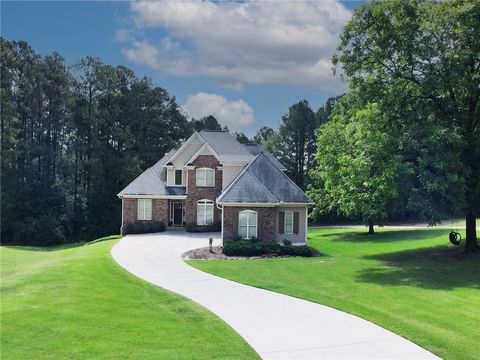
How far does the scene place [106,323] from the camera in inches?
469

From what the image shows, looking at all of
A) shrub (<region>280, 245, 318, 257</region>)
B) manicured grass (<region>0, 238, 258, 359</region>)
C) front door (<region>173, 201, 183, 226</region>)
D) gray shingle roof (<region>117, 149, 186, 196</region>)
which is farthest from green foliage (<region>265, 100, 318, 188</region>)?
manicured grass (<region>0, 238, 258, 359</region>)

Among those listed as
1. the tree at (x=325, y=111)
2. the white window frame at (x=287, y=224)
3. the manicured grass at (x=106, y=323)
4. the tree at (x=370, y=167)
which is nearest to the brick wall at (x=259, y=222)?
the white window frame at (x=287, y=224)

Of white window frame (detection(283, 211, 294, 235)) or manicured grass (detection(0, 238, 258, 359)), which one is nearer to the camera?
manicured grass (detection(0, 238, 258, 359))

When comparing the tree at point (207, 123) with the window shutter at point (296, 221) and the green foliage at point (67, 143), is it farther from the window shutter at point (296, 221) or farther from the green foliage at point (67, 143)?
the window shutter at point (296, 221)

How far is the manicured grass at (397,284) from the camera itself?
1127 centimetres

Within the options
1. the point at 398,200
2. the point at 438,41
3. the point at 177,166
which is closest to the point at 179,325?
the point at 398,200

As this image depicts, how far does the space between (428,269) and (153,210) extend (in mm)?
26081

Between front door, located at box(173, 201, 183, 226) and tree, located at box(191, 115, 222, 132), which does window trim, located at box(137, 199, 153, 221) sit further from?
tree, located at box(191, 115, 222, 132)

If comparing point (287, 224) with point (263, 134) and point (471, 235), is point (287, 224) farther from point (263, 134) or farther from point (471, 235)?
point (263, 134)

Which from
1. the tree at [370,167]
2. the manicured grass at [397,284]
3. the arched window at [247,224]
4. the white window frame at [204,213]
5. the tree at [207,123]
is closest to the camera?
the manicured grass at [397,284]

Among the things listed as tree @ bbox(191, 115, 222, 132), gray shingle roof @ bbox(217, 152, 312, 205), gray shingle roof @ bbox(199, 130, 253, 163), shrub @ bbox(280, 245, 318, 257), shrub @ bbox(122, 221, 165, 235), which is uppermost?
tree @ bbox(191, 115, 222, 132)

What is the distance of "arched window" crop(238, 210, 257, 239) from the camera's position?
30.3m

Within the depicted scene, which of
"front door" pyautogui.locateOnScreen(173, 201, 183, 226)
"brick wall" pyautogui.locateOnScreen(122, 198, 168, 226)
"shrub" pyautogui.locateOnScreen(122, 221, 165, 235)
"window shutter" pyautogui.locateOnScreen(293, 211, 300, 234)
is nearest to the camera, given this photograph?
"window shutter" pyautogui.locateOnScreen(293, 211, 300, 234)

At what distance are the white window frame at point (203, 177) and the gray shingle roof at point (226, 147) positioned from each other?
1.54 metres
